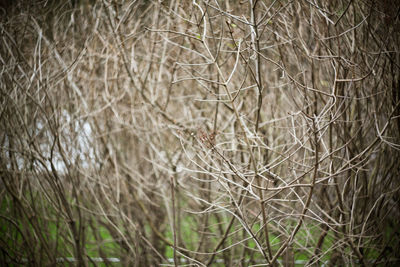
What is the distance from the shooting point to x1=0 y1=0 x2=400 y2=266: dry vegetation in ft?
7.55

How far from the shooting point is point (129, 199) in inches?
184

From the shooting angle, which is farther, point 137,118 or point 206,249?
point 137,118

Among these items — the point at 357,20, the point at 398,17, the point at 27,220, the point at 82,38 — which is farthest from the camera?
the point at 82,38

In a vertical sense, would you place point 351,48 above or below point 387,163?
above

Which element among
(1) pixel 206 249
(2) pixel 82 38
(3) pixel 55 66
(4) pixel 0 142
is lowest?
(1) pixel 206 249

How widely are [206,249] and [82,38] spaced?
3131 millimetres

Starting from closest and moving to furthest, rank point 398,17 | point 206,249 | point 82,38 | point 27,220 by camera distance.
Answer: point 398,17, point 27,220, point 82,38, point 206,249

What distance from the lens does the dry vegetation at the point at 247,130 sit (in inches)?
90.7

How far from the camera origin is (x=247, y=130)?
87.4 inches

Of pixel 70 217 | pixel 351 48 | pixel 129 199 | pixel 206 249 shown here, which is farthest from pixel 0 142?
pixel 351 48

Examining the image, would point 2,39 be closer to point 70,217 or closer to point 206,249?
point 70,217

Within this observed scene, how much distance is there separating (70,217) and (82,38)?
2.03 metres

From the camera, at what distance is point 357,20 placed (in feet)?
10.3

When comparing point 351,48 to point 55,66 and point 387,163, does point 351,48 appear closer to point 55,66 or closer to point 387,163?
point 387,163
